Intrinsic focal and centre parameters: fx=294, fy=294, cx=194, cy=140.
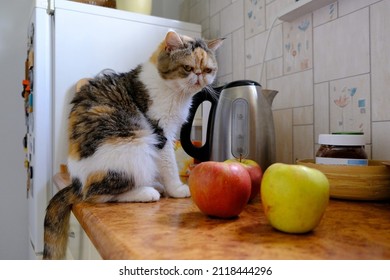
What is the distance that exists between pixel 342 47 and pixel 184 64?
0.50 meters

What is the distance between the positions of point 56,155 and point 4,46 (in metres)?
0.92

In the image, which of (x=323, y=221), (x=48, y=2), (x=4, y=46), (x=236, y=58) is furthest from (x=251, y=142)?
(x=4, y=46)

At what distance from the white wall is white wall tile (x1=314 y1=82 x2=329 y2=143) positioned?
1.64m

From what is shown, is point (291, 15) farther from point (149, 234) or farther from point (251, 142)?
point (149, 234)

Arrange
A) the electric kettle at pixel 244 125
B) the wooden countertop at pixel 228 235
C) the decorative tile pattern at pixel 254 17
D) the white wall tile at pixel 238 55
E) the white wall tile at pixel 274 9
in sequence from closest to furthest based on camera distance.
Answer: the wooden countertop at pixel 228 235
the electric kettle at pixel 244 125
the white wall tile at pixel 274 9
the decorative tile pattern at pixel 254 17
the white wall tile at pixel 238 55

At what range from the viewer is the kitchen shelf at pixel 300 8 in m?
0.96

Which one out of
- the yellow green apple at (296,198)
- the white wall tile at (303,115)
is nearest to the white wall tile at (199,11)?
the white wall tile at (303,115)

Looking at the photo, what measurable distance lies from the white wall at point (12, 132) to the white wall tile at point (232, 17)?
3.93ft

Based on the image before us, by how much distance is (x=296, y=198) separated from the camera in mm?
481

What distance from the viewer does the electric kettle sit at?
2.95 feet

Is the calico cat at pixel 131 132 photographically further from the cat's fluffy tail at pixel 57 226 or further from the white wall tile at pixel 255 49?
the white wall tile at pixel 255 49

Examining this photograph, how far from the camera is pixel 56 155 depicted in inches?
50.4
